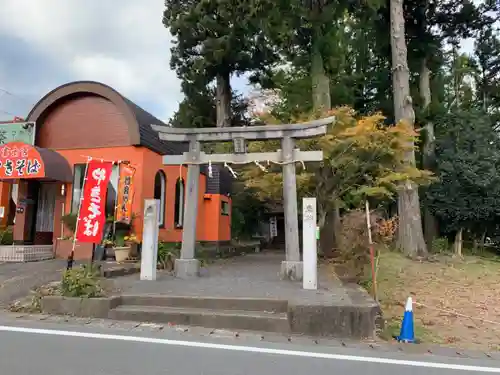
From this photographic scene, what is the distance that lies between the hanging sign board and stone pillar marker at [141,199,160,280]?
2.23 meters

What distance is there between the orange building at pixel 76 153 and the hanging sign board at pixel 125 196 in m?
0.88

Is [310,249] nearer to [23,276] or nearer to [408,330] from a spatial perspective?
[408,330]

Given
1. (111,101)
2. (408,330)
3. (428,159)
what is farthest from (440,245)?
(111,101)

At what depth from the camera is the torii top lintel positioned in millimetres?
9141

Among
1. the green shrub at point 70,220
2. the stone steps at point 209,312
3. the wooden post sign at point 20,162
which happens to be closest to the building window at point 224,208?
the green shrub at point 70,220

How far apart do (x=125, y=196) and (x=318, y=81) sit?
31.8 ft

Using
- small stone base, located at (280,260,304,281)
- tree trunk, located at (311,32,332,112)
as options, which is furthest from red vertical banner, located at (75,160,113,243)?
tree trunk, located at (311,32,332,112)

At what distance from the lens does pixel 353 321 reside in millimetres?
5547

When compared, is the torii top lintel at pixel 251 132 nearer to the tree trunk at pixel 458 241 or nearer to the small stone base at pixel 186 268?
the small stone base at pixel 186 268

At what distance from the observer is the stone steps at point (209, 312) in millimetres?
5824

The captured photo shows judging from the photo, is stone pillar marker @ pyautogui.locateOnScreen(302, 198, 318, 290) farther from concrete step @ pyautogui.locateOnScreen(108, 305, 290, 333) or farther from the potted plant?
the potted plant

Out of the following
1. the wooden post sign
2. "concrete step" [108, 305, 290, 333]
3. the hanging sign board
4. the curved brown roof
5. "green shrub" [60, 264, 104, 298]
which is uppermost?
the curved brown roof

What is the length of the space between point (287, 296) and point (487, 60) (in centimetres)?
2498

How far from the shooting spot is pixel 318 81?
1650 cm
